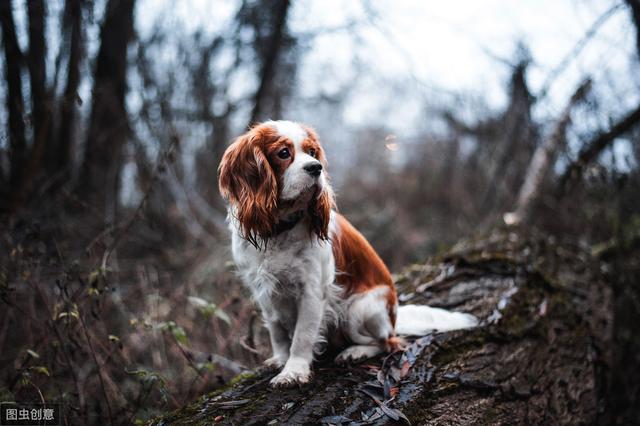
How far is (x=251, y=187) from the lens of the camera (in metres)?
2.98

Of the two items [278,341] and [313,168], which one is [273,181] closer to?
[313,168]

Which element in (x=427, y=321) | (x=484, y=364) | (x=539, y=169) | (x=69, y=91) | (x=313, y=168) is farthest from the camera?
(x=539, y=169)

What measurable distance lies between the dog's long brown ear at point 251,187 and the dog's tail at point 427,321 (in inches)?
55.3

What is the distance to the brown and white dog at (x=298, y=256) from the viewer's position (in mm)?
2939

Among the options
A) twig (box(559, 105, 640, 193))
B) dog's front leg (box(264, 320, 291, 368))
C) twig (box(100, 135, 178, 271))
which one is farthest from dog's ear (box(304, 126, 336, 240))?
twig (box(559, 105, 640, 193))

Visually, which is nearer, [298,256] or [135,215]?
[298,256]

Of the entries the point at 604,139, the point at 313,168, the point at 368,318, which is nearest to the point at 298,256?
the point at 313,168

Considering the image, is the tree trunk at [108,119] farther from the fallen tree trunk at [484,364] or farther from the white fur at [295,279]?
the fallen tree trunk at [484,364]

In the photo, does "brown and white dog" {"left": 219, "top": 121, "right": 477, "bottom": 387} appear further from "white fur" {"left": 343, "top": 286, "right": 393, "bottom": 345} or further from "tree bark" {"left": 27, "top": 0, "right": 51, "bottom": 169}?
"tree bark" {"left": 27, "top": 0, "right": 51, "bottom": 169}

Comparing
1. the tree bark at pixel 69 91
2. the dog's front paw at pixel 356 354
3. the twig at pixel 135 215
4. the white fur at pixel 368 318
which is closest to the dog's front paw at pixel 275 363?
the dog's front paw at pixel 356 354

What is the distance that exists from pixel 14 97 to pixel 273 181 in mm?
4280

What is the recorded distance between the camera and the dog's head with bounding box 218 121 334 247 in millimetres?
2895

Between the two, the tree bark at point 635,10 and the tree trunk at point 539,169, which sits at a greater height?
the tree bark at point 635,10

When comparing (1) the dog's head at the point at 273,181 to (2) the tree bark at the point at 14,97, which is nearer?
(1) the dog's head at the point at 273,181
